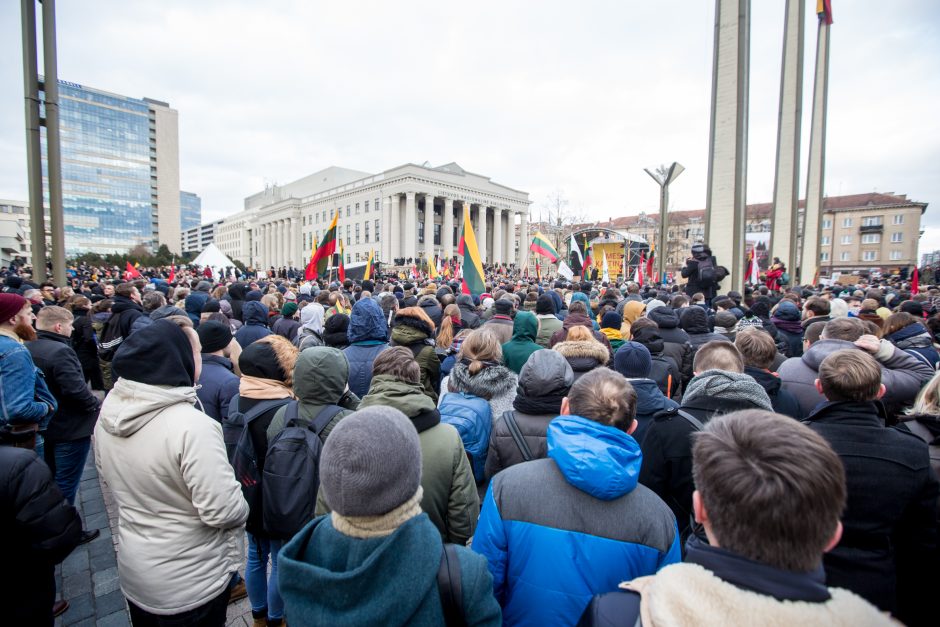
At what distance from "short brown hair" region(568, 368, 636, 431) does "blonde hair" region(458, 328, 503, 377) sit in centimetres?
134

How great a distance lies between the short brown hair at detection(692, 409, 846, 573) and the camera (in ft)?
3.48

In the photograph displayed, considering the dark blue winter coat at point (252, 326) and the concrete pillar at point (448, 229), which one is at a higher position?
the concrete pillar at point (448, 229)

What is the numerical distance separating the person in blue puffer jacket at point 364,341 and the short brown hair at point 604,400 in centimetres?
276

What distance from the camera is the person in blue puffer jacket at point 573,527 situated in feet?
5.71

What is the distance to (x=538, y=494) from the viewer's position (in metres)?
1.84

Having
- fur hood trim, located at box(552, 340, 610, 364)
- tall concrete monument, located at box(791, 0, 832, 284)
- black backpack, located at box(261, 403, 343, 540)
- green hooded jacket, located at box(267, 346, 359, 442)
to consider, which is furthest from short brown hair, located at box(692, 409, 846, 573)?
tall concrete monument, located at box(791, 0, 832, 284)

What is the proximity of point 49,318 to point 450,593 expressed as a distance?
4623 millimetres

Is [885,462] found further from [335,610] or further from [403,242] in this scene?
[403,242]

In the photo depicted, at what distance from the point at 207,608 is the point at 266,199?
379ft

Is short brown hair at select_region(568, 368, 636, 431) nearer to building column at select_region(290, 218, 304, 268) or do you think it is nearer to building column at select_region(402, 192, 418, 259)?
building column at select_region(402, 192, 418, 259)

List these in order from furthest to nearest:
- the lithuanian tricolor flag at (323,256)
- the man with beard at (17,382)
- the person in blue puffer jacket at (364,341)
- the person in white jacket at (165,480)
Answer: the lithuanian tricolor flag at (323,256)
the person in blue puffer jacket at (364,341)
the man with beard at (17,382)
the person in white jacket at (165,480)

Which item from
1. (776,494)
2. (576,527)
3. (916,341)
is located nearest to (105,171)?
(576,527)

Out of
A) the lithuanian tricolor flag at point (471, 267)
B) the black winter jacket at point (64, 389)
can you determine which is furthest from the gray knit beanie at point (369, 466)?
the lithuanian tricolor flag at point (471, 267)

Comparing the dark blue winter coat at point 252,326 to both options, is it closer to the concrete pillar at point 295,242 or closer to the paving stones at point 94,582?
the paving stones at point 94,582
